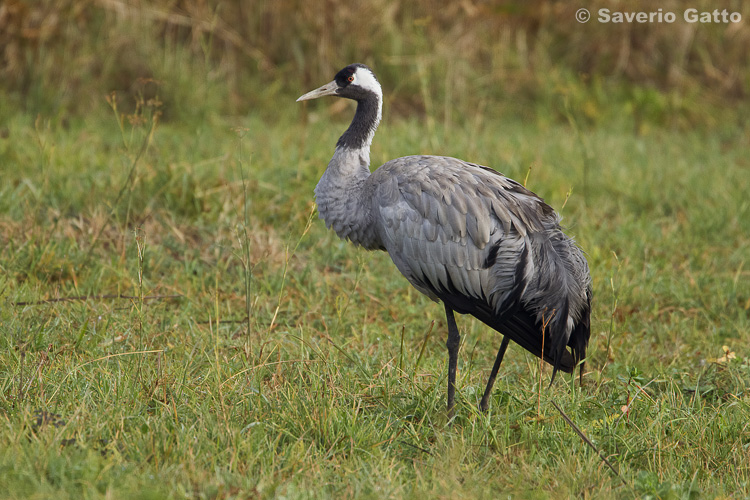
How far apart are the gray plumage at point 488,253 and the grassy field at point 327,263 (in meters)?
0.32

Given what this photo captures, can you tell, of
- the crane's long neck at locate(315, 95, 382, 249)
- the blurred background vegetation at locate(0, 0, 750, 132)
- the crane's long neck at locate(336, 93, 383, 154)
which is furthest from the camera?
the blurred background vegetation at locate(0, 0, 750, 132)

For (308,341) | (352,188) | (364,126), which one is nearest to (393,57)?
(364,126)

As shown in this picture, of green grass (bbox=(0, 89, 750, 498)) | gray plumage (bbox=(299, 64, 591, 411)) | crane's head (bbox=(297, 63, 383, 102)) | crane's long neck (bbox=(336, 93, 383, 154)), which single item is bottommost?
green grass (bbox=(0, 89, 750, 498))

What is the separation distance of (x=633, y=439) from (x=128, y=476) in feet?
6.79

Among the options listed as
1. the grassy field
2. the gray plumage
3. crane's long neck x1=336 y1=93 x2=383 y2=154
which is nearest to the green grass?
the grassy field

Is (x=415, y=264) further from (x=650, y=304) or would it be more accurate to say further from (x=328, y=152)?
(x=328, y=152)

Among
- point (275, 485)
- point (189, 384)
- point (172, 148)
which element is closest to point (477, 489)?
point (275, 485)

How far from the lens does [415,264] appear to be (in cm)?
378

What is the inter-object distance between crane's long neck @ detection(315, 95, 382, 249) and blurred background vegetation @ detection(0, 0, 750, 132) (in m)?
2.71

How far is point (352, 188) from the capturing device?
4055 millimetres

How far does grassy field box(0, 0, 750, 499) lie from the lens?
3107 millimetres

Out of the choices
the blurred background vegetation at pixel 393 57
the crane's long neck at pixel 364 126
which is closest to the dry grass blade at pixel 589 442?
the crane's long neck at pixel 364 126

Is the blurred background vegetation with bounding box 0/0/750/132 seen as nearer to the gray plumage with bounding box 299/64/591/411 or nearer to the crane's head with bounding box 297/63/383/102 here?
the crane's head with bounding box 297/63/383/102

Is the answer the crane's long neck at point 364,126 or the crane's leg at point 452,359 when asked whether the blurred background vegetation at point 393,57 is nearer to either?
the crane's long neck at point 364,126
